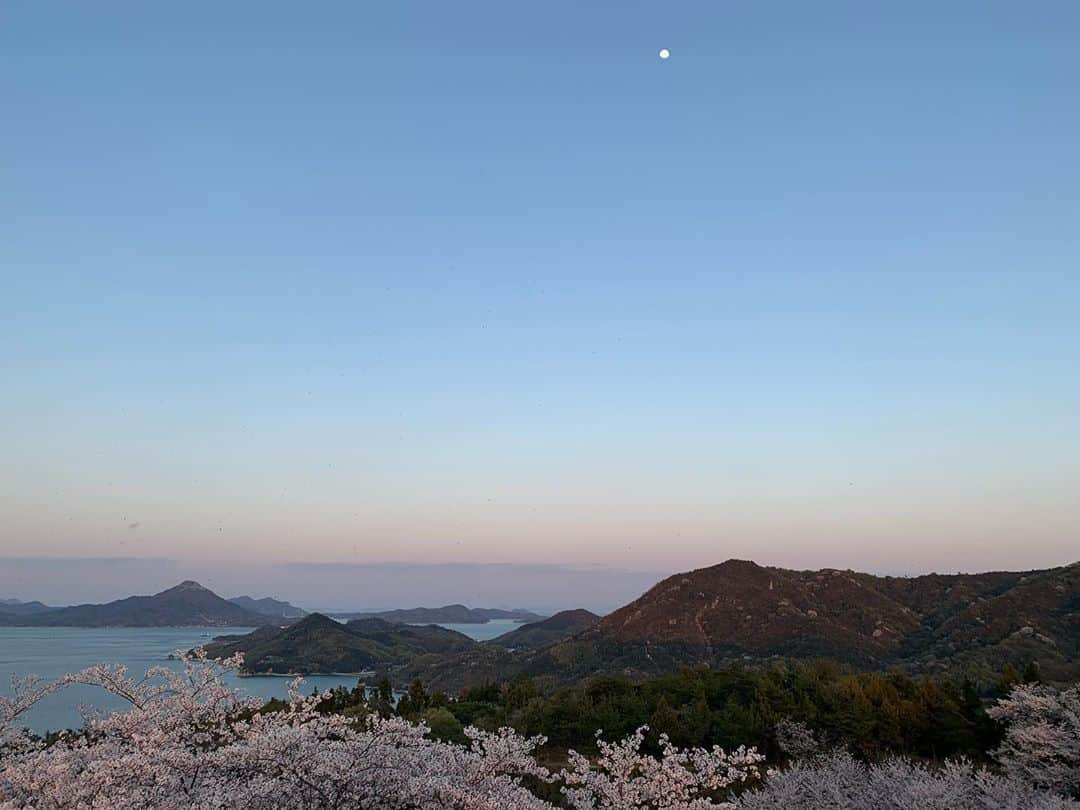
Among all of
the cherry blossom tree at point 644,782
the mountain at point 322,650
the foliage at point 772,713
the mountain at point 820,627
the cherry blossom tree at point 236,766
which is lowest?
the mountain at point 322,650

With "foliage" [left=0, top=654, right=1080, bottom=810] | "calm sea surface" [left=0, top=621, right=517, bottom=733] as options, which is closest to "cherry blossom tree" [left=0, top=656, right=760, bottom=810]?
"foliage" [left=0, top=654, right=1080, bottom=810]

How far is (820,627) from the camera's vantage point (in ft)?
362

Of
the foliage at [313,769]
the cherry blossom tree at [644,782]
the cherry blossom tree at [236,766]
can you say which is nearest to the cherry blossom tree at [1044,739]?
the foliage at [313,769]

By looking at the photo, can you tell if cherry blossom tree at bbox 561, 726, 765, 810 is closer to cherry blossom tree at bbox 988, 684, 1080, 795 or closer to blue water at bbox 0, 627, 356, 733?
cherry blossom tree at bbox 988, 684, 1080, 795

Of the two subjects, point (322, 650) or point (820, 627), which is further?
point (322, 650)

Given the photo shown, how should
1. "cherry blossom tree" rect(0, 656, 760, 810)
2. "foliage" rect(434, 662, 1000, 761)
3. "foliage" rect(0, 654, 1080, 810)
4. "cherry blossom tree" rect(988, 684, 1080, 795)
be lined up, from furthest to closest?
"foliage" rect(434, 662, 1000, 761), "cherry blossom tree" rect(988, 684, 1080, 795), "foliage" rect(0, 654, 1080, 810), "cherry blossom tree" rect(0, 656, 760, 810)

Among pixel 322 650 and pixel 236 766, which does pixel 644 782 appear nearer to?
pixel 236 766

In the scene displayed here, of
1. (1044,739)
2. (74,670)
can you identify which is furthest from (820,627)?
(74,670)

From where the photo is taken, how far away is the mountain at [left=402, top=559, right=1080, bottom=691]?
84.8 meters

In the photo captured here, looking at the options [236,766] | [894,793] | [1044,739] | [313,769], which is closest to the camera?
[313,769]

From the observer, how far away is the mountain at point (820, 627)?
84812 millimetres

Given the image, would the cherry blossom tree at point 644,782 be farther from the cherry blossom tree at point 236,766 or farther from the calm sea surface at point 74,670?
the calm sea surface at point 74,670

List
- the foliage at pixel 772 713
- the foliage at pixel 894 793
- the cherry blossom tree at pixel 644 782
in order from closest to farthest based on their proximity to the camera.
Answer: the cherry blossom tree at pixel 644 782, the foliage at pixel 894 793, the foliage at pixel 772 713

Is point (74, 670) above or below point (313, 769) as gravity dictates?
below
